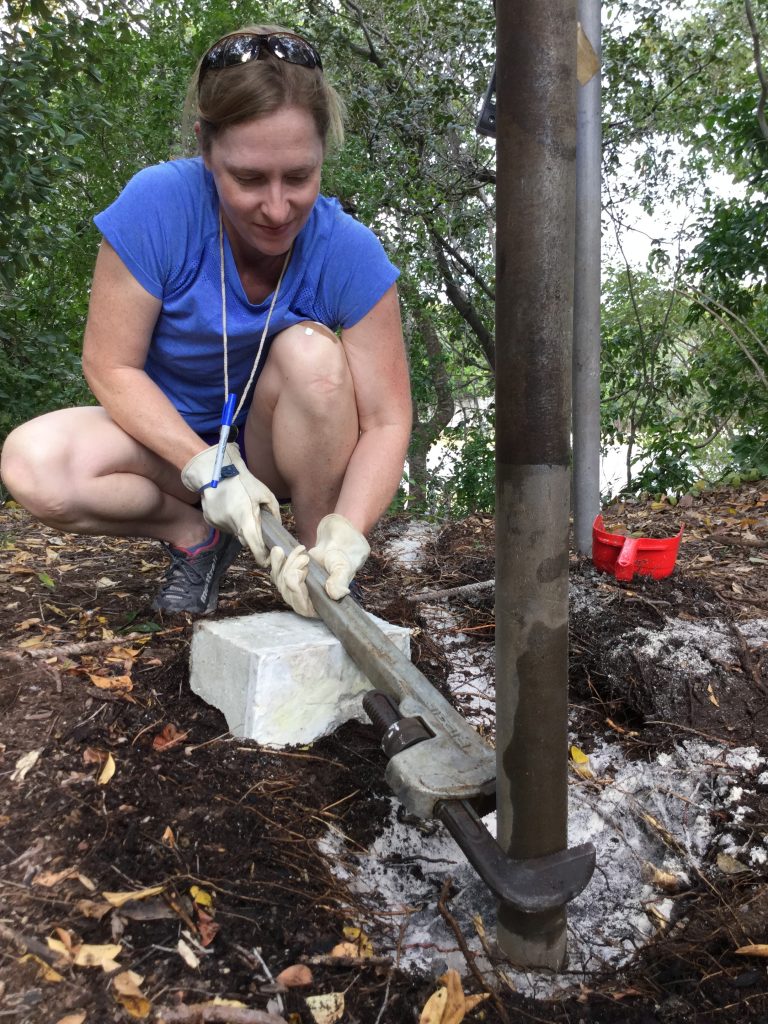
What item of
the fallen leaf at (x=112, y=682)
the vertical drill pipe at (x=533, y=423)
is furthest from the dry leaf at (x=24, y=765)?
the vertical drill pipe at (x=533, y=423)

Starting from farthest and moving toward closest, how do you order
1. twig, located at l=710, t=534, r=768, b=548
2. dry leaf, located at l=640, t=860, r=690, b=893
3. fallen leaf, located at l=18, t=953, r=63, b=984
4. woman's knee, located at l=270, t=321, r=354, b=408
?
twig, located at l=710, t=534, r=768, b=548 → woman's knee, located at l=270, t=321, r=354, b=408 → dry leaf, located at l=640, t=860, r=690, b=893 → fallen leaf, located at l=18, t=953, r=63, b=984

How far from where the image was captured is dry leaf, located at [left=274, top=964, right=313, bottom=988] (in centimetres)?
122

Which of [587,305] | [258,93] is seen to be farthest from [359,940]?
[587,305]

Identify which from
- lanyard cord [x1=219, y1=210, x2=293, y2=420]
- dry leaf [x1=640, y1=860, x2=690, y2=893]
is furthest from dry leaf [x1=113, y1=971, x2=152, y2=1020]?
lanyard cord [x1=219, y1=210, x2=293, y2=420]

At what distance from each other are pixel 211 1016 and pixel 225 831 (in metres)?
0.39

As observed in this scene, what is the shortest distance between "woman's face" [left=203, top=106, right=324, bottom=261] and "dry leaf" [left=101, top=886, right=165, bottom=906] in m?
1.41

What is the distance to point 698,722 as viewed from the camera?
2.00 metres

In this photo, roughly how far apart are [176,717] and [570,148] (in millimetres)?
1457

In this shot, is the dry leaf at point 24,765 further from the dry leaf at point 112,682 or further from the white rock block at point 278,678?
the white rock block at point 278,678

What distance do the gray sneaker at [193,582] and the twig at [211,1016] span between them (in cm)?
130

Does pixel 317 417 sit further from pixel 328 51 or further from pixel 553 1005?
pixel 328 51

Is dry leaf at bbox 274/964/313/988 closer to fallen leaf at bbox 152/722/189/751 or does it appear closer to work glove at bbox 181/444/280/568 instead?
fallen leaf at bbox 152/722/189/751

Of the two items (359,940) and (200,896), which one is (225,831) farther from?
(359,940)

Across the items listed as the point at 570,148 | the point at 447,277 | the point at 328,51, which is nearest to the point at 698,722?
the point at 570,148
